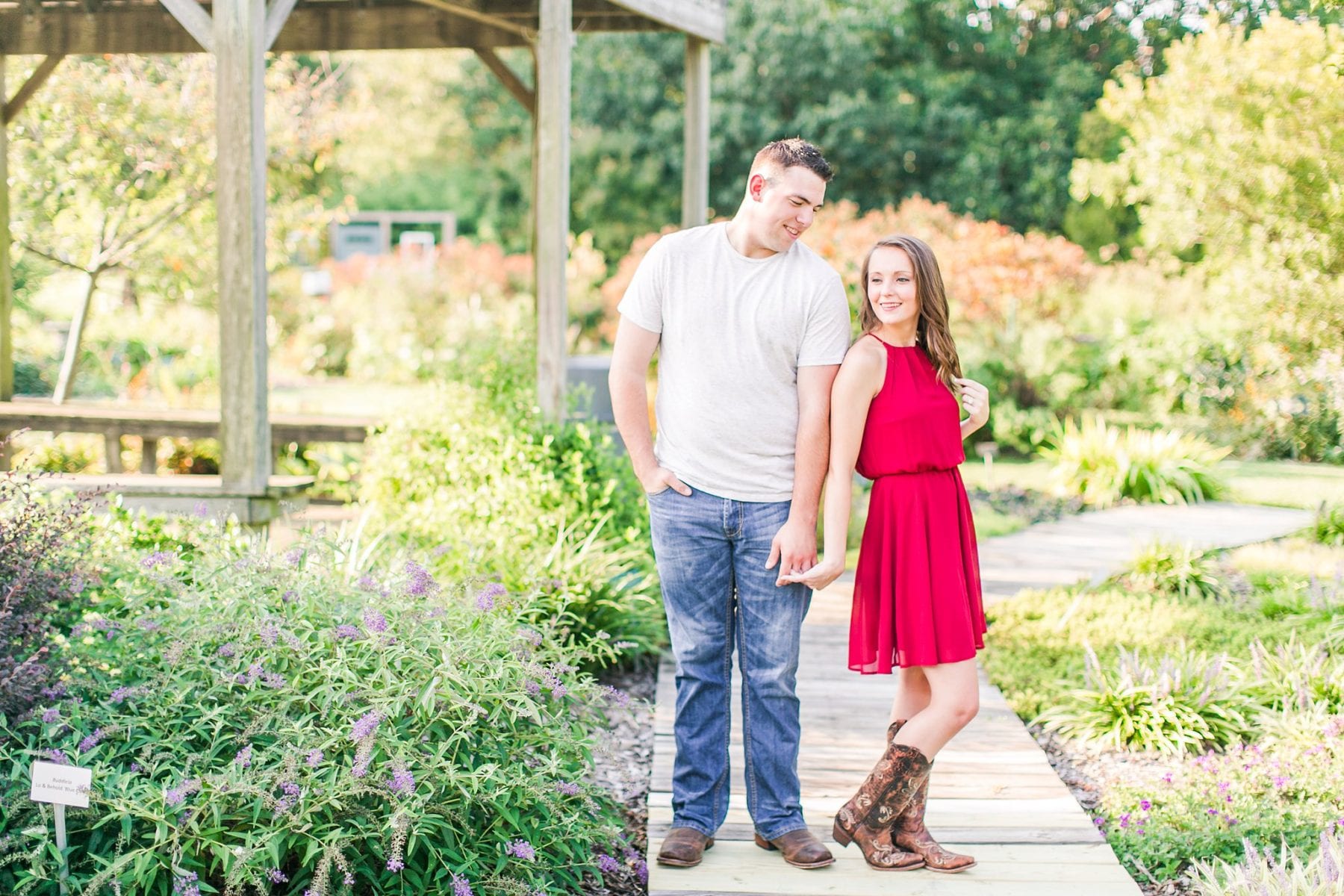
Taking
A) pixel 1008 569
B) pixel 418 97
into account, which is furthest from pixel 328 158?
pixel 418 97

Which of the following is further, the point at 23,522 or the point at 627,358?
the point at 23,522

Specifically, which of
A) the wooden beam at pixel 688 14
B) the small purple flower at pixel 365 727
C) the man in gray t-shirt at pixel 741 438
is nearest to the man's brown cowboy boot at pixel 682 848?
the man in gray t-shirt at pixel 741 438

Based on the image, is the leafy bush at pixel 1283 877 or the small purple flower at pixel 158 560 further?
the small purple flower at pixel 158 560

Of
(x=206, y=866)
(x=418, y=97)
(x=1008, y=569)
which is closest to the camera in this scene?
(x=206, y=866)

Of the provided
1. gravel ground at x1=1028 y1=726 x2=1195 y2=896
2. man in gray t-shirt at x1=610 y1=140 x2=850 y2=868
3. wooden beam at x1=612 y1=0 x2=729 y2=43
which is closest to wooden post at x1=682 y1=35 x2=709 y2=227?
wooden beam at x1=612 y1=0 x2=729 y2=43

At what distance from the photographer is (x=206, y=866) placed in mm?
2531

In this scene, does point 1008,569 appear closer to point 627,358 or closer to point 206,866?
point 627,358

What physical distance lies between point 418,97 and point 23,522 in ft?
59.7

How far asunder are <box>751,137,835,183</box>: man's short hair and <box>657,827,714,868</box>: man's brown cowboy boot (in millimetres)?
1586

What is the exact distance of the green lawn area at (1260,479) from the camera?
8.47 meters

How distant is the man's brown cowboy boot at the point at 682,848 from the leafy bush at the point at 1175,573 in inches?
143

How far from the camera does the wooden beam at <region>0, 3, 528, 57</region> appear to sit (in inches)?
269

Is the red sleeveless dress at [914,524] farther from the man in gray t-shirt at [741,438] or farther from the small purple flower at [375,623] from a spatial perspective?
the small purple flower at [375,623]

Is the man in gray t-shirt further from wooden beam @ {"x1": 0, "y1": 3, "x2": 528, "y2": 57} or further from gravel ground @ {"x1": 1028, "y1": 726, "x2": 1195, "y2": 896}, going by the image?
wooden beam @ {"x1": 0, "y1": 3, "x2": 528, "y2": 57}
